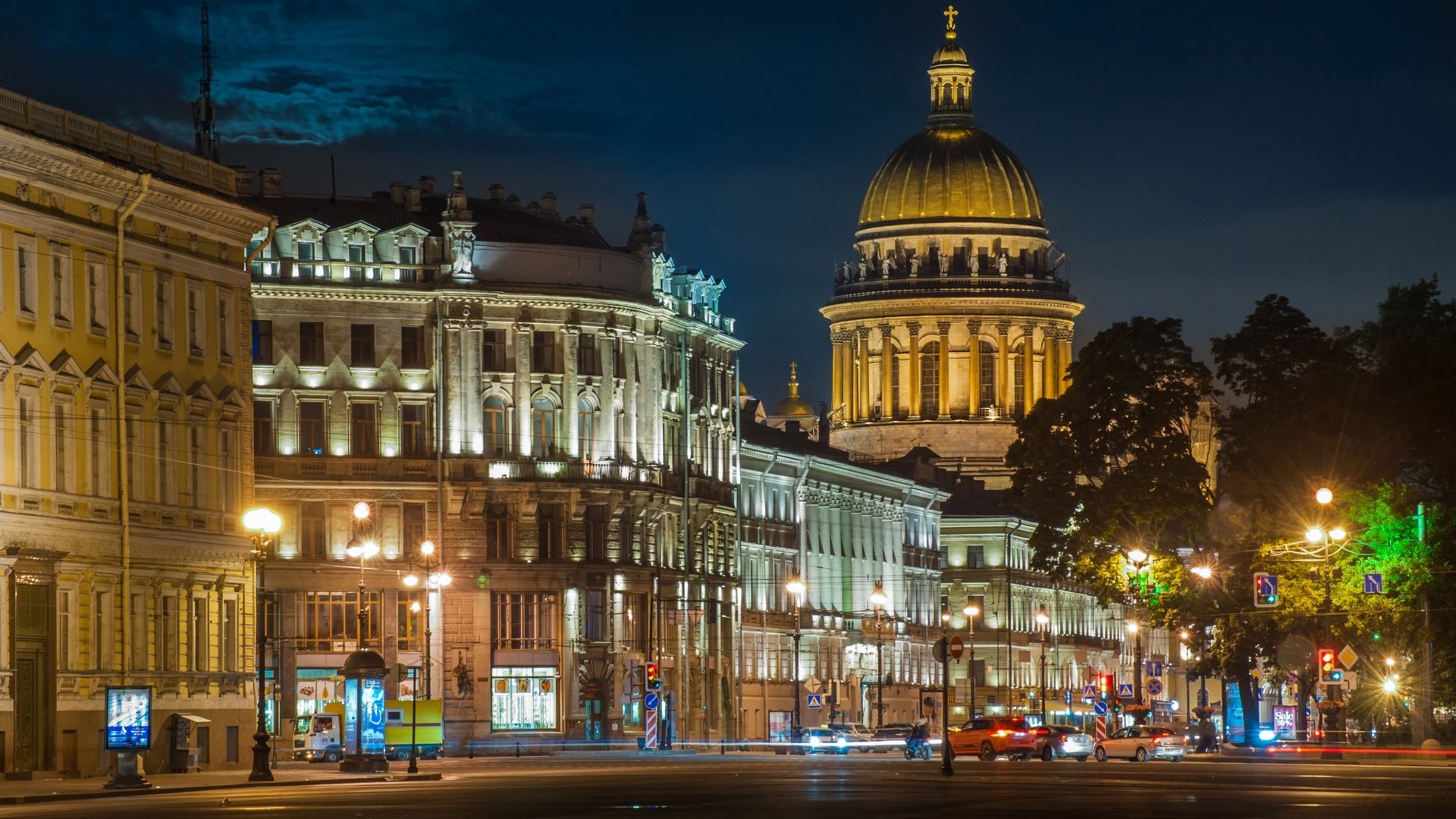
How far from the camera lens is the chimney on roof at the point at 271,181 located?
120500 millimetres

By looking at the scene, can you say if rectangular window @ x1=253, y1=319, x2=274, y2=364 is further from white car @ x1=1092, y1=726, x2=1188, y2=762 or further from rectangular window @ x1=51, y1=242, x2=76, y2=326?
rectangular window @ x1=51, y1=242, x2=76, y2=326

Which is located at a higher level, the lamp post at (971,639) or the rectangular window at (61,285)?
the rectangular window at (61,285)

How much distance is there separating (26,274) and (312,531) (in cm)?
4409

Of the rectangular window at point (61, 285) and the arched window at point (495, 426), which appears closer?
the rectangular window at point (61, 285)

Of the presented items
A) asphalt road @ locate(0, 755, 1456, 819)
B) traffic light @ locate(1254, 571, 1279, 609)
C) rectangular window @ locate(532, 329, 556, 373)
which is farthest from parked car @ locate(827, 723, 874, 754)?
asphalt road @ locate(0, 755, 1456, 819)

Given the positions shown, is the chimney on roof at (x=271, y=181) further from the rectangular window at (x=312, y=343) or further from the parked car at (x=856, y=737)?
the parked car at (x=856, y=737)

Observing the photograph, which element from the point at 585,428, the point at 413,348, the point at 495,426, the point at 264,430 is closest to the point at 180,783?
the point at 264,430

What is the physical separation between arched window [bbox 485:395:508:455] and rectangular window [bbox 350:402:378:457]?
4.67m

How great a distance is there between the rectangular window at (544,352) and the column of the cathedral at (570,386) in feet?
1.24

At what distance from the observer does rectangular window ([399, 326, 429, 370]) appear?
11856 centimetres

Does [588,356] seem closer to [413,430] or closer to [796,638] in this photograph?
[413,430]

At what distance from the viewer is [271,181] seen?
121m

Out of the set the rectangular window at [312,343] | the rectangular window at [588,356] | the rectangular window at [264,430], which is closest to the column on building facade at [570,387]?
the rectangular window at [588,356]

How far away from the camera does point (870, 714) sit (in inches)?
6462
